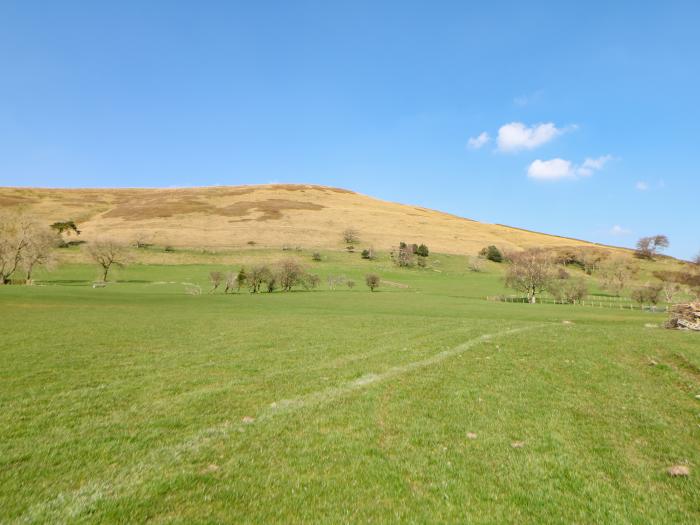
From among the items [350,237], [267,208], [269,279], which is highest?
[267,208]

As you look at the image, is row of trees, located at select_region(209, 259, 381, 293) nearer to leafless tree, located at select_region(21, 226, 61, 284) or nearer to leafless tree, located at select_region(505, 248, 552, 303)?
leafless tree, located at select_region(21, 226, 61, 284)

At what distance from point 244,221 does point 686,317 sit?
462 ft

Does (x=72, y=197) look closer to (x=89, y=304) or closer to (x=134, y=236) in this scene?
(x=134, y=236)

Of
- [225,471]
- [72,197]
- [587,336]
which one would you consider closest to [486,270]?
[587,336]

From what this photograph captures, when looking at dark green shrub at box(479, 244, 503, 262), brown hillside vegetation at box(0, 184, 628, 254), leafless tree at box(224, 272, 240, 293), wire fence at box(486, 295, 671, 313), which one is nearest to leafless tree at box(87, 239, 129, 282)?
leafless tree at box(224, 272, 240, 293)

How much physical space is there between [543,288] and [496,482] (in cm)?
9650

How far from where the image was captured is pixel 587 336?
27.9 meters

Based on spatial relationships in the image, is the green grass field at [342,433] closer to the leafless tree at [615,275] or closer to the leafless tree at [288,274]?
the leafless tree at [288,274]

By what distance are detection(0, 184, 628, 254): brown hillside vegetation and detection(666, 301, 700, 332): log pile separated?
335 feet

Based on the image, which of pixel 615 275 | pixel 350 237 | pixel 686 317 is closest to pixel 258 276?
pixel 350 237

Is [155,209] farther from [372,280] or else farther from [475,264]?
[475,264]

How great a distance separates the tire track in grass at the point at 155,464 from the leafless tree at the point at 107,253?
8996 cm

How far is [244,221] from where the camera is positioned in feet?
510

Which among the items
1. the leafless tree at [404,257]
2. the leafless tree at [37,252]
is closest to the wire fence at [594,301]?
the leafless tree at [404,257]
